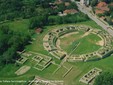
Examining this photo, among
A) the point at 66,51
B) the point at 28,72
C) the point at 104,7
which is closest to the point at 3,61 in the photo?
the point at 28,72

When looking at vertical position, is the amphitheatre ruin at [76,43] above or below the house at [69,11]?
below

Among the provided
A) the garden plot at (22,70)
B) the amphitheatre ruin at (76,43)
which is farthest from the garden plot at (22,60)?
the amphitheatre ruin at (76,43)

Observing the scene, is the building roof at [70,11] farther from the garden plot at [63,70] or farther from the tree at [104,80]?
the tree at [104,80]

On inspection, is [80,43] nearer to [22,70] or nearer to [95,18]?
[95,18]

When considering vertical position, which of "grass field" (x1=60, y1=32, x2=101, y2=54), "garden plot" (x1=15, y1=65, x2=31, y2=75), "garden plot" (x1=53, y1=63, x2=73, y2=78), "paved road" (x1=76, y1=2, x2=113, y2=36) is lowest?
"garden plot" (x1=53, y1=63, x2=73, y2=78)

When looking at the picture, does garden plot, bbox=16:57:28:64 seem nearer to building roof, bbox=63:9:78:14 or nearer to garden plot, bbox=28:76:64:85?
garden plot, bbox=28:76:64:85

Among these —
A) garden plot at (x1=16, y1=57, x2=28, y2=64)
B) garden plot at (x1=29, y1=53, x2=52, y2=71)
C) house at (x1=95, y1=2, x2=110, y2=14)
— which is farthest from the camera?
house at (x1=95, y1=2, x2=110, y2=14)

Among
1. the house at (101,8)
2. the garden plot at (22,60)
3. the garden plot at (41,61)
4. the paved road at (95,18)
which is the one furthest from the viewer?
the house at (101,8)

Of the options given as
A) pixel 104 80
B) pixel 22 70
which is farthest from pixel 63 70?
pixel 104 80

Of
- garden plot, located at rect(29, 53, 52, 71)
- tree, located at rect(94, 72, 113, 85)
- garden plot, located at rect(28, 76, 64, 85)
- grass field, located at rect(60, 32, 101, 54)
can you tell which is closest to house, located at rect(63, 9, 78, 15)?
grass field, located at rect(60, 32, 101, 54)
